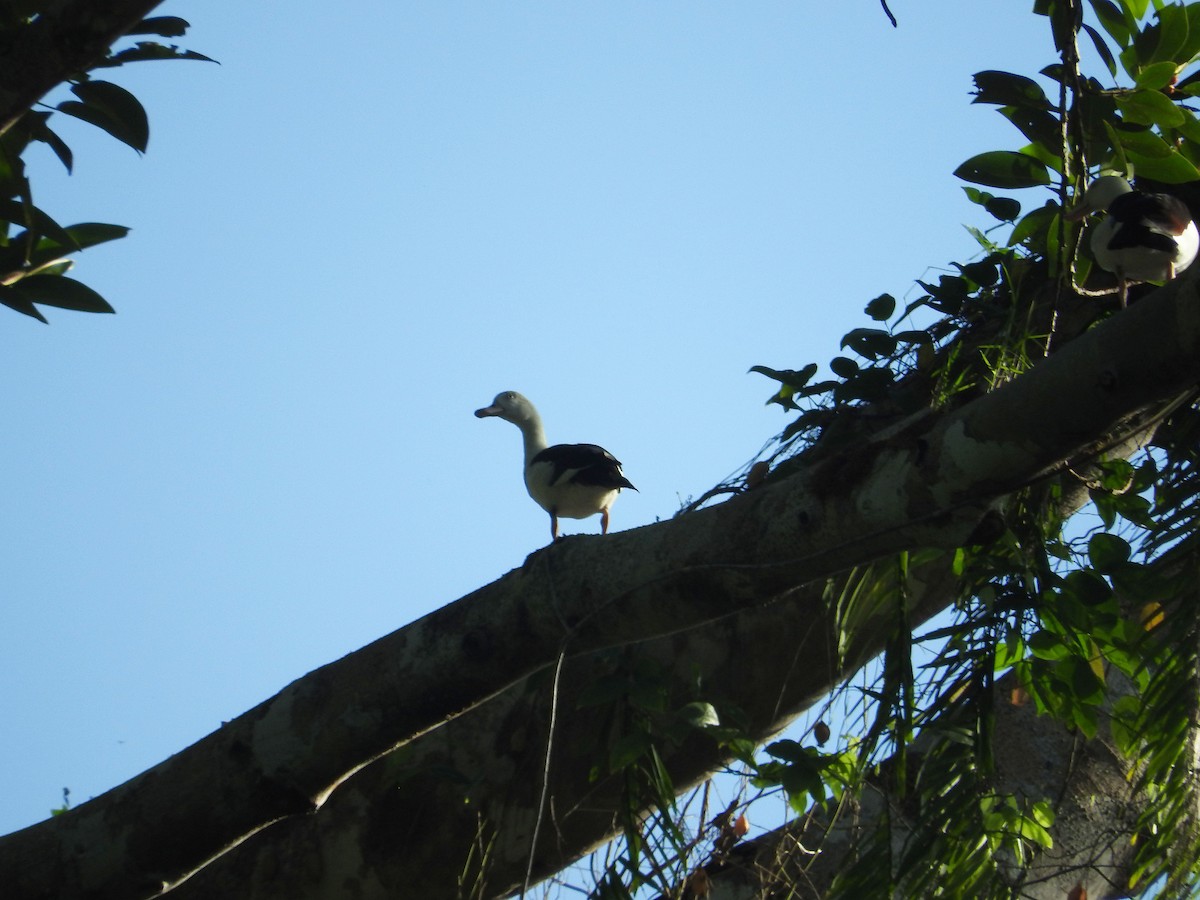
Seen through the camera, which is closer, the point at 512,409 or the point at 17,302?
the point at 17,302

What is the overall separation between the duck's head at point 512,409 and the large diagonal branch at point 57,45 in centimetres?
429

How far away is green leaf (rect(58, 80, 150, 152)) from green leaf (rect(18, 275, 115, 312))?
0.39m

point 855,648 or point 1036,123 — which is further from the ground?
point 1036,123

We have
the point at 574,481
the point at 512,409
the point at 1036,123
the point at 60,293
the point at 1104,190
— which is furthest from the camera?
the point at 512,409

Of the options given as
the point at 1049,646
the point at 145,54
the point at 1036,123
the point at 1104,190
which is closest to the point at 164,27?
the point at 145,54

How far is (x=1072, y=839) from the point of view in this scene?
144 inches

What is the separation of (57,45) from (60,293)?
85 cm

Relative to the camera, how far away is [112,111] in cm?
318

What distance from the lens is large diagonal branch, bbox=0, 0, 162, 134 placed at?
2633 millimetres

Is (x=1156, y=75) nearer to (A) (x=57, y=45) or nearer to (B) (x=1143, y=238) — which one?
(B) (x=1143, y=238)

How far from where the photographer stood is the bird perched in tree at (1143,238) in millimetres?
3920

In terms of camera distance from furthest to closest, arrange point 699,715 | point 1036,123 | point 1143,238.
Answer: point 1143,238 < point 1036,123 < point 699,715

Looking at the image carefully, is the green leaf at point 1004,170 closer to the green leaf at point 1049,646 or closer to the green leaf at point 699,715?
the green leaf at point 1049,646

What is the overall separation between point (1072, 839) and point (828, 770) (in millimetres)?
948
